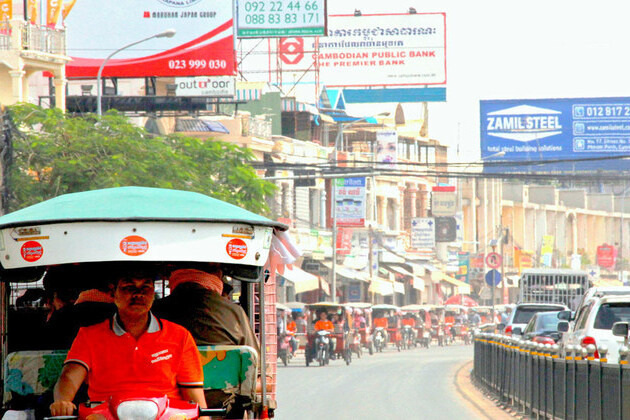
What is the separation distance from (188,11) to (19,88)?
11.2 meters

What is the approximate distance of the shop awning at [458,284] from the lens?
93812mm

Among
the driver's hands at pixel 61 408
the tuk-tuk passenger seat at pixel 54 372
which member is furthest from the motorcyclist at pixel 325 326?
the driver's hands at pixel 61 408

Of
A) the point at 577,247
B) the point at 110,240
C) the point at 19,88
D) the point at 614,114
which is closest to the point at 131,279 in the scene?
the point at 110,240

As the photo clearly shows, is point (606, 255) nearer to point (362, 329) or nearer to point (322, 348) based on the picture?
point (362, 329)

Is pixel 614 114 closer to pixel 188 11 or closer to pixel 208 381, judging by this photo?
pixel 188 11

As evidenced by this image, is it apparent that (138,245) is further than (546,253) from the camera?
No

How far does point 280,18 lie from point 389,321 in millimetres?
15849

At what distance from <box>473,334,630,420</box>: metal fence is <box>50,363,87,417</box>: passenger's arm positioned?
20.9ft

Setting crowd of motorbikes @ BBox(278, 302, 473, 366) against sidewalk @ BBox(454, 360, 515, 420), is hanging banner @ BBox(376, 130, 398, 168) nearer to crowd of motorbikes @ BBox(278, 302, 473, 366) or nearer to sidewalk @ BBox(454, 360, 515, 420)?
crowd of motorbikes @ BBox(278, 302, 473, 366)

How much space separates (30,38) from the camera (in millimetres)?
41469

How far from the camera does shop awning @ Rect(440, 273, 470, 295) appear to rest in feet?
308

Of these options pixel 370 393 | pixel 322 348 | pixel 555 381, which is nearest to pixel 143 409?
pixel 555 381

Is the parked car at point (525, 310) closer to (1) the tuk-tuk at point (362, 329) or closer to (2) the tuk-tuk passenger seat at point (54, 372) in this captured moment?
(1) the tuk-tuk at point (362, 329)

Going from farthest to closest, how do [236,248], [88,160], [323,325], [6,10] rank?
[6,10] → [323,325] → [88,160] → [236,248]
